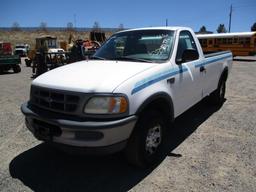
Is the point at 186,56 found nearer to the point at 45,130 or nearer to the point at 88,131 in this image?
the point at 88,131

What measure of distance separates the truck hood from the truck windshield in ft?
1.23

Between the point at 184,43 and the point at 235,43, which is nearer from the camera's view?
the point at 184,43

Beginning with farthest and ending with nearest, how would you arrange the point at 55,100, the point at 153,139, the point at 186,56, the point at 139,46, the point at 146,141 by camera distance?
the point at 139,46
the point at 186,56
the point at 153,139
the point at 146,141
the point at 55,100

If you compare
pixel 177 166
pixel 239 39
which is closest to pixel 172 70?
pixel 177 166

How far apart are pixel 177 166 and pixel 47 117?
1.88 metres

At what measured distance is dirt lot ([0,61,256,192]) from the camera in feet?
11.1

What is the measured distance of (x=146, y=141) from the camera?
3621mm

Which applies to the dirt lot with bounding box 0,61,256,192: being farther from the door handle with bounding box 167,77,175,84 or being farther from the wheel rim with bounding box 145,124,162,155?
the door handle with bounding box 167,77,175,84

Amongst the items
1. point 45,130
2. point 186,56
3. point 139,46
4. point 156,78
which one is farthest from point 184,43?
point 45,130

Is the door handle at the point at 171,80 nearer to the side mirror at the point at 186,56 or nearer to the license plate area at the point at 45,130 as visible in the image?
the side mirror at the point at 186,56

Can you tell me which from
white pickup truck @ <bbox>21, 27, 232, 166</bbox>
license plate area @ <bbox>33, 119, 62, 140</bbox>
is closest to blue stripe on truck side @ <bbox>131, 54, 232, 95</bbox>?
white pickup truck @ <bbox>21, 27, 232, 166</bbox>

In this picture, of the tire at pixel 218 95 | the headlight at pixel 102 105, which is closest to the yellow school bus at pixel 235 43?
the tire at pixel 218 95

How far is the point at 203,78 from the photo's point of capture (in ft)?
17.4

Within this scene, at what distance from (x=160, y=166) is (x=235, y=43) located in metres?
22.8
